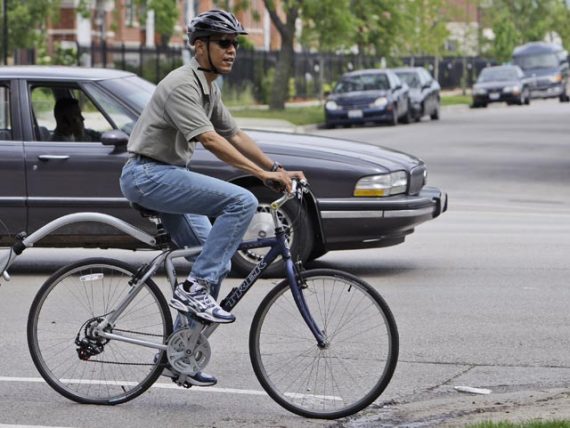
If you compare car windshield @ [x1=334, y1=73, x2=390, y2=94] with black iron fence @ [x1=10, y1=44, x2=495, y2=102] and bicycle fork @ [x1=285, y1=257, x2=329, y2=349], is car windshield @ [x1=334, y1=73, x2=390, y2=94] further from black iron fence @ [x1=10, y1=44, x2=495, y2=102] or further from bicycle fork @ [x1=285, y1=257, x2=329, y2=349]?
bicycle fork @ [x1=285, y1=257, x2=329, y2=349]

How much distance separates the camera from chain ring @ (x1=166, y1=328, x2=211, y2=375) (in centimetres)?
675

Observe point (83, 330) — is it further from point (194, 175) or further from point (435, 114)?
point (435, 114)

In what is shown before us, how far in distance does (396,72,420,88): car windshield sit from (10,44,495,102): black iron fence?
673 centimetres

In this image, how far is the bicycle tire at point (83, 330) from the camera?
22.5 ft

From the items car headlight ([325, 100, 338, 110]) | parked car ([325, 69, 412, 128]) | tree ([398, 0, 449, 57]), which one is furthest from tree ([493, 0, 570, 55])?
car headlight ([325, 100, 338, 110])

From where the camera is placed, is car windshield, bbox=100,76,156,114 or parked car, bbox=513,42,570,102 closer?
car windshield, bbox=100,76,156,114

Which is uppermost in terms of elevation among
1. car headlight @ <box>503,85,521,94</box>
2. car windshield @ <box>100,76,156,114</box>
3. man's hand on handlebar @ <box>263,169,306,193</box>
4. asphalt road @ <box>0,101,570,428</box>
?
car windshield @ <box>100,76,156,114</box>

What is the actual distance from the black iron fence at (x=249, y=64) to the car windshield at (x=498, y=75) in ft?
20.5

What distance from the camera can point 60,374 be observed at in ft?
23.0

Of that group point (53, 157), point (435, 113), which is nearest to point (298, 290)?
point (53, 157)

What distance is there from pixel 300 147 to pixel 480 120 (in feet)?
118

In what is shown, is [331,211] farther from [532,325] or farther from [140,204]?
[140,204]

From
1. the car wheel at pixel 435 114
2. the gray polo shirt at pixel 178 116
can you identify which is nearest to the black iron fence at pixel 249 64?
the car wheel at pixel 435 114

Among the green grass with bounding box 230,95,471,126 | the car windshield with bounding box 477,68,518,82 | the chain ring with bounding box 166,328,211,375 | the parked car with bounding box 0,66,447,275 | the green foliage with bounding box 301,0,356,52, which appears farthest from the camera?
the car windshield with bounding box 477,68,518,82
